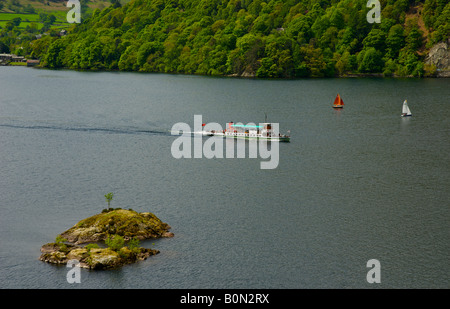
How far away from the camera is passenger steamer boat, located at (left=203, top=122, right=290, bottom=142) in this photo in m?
140

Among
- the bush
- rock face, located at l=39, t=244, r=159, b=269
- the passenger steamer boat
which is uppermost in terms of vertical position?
the passenger steamer boat

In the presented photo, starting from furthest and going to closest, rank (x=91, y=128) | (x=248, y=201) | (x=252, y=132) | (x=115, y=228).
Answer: (x=91, y=128), (x=252, y=132), (x=248, y=201), (x=115, y=228)

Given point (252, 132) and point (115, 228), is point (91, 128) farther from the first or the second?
point (115, 228)

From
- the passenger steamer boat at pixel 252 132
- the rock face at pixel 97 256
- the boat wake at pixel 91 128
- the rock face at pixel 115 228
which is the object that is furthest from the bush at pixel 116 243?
the boat wake at pixel 91 128

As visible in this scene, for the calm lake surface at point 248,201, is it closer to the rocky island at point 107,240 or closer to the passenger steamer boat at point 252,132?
the rocky island at point 107,240

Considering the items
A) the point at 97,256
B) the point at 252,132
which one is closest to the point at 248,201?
the point at 97,256

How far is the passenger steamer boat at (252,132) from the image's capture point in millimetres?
139500

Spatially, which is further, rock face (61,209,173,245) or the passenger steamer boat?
the passenger steamer boat

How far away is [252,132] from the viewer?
14388 cm

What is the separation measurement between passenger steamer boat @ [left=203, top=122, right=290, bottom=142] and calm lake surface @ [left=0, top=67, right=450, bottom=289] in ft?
14.2

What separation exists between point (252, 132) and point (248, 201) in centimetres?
5212

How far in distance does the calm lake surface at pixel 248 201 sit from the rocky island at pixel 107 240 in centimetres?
130

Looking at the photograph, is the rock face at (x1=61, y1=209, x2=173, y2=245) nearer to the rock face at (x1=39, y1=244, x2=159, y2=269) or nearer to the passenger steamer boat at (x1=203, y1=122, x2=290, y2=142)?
the rock face at (x1=39, y1=244, x2=159, y2=269)

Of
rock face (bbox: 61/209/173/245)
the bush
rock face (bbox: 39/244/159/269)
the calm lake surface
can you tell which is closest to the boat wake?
the calm lake surface
